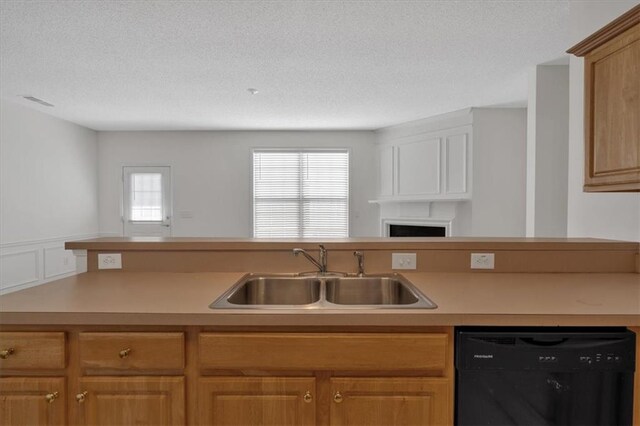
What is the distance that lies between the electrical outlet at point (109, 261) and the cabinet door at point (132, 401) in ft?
2.39

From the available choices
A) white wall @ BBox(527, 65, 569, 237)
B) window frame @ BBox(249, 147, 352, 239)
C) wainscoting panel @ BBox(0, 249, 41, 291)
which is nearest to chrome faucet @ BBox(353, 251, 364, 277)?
white wall @ BBox(527, 65, 569, 237)

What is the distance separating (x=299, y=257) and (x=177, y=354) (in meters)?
0.75

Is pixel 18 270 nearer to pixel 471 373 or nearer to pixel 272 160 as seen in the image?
pixel 272 160

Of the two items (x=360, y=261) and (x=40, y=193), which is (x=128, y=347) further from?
(x=40, y=193)

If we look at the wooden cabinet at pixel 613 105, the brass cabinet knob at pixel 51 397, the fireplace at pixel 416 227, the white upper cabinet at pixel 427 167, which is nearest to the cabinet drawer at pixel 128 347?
the brass cabinet knob at pixel 51 397

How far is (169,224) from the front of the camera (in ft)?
18.9

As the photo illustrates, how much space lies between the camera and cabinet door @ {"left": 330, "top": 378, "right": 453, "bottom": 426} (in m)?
1.09

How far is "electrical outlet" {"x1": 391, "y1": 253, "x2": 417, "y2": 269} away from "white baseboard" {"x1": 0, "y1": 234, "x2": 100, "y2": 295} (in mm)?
3612

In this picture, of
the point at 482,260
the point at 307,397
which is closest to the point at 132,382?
the point at 307,397

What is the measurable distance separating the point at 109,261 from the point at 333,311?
1.28m

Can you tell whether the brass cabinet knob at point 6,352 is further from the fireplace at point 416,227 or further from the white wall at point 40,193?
the fireplace at point 416,227

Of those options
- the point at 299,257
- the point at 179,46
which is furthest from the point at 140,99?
the point at 299,257

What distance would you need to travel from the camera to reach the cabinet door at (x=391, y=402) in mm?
1091

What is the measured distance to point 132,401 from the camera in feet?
3.62
